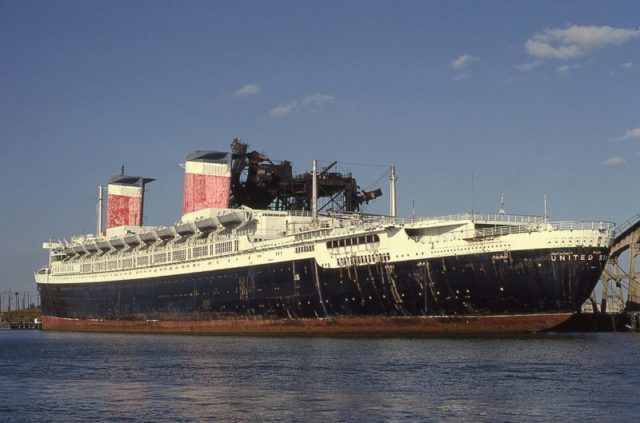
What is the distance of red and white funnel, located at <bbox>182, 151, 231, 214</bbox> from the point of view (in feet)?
303

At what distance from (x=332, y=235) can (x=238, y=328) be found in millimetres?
15800

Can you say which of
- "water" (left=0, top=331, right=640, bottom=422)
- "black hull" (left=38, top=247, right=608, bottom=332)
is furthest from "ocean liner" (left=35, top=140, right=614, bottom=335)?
"water" (left=0, top=331, right=640, bottom=422)

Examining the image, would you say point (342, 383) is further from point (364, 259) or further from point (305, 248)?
point (305, 248)

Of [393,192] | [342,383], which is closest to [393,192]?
[393,192]

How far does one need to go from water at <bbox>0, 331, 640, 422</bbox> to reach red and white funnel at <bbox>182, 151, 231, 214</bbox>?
3479cm

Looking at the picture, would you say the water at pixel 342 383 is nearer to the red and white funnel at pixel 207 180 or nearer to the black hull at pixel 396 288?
the black hull at pixel 396 288

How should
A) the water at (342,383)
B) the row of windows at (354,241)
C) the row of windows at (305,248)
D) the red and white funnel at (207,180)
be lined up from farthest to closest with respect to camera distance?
the red and white funnel at (207,180) < the row of windows at (305,248) < the row of windows at (354,241) < the water at (342,383)

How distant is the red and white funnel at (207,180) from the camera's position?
303ft

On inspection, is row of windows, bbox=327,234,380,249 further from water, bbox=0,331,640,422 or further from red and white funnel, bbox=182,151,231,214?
red and white funnel, bbox=182,151,231,214

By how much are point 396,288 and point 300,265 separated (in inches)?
435

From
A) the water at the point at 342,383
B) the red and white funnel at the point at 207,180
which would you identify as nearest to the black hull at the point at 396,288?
the water at the point at 342,383

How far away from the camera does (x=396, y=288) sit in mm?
64750

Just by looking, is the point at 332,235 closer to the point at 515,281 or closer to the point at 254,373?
the point at 515,281

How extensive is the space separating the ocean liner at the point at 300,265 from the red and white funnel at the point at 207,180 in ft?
0.42
